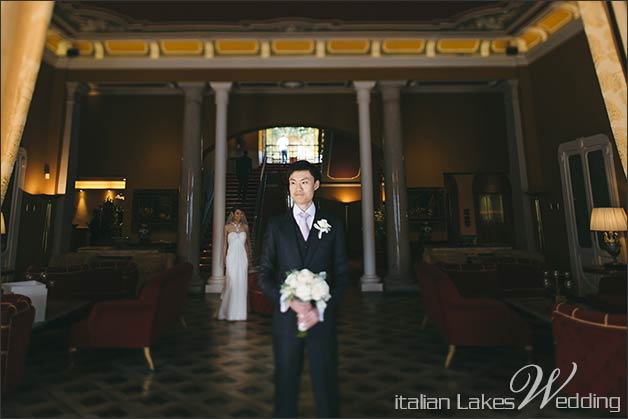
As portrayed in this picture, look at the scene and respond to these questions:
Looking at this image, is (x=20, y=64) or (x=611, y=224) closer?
(x=20, y=64)

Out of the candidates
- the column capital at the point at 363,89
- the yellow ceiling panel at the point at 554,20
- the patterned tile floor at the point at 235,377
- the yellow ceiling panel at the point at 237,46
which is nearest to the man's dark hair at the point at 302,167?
the patterned tile floor at the point at 235,377

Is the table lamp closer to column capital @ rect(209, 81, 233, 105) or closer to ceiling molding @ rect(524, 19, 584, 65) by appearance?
ceiling molding @ rect(524, 19, 584, 65)

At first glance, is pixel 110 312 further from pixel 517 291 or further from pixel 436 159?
pixel 436 159

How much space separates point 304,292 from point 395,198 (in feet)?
24.8

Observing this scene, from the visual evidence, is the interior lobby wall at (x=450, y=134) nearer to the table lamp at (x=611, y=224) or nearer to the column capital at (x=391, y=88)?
the column capital at (x=391, y=88)

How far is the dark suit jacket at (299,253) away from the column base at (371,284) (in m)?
6.81

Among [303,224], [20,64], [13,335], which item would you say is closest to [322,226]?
[303,224]

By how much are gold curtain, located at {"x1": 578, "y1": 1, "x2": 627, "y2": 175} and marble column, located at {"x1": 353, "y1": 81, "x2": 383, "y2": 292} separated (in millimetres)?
7025

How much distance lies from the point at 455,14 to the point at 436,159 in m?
4.53

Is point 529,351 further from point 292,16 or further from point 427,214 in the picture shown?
point 427,214

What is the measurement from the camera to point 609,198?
6.74m

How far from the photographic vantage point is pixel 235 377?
3648 mm

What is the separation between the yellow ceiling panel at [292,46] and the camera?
29.7 feet

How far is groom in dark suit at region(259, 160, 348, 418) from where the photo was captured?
2.02m
